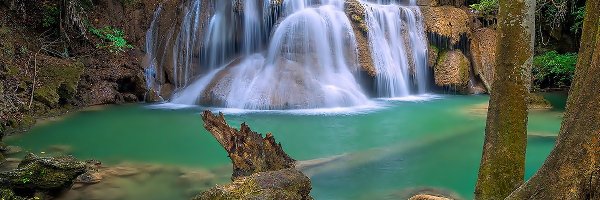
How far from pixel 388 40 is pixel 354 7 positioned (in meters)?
1.66

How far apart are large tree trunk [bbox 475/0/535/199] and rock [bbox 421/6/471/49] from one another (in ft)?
48.7

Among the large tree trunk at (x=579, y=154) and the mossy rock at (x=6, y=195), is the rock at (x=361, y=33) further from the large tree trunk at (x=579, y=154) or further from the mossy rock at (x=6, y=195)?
the large tree trunk at (x=579, y=154)

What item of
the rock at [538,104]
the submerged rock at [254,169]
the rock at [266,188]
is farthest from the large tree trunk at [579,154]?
the rock at [538,104]

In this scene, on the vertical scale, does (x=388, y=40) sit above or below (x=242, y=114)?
above

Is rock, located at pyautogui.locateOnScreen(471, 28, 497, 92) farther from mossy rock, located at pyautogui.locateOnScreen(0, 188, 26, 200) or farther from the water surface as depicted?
mossy rock, located at pyautogui.locateOnScreen(0, 188, 26, 200)

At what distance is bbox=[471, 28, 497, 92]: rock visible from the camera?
18.2m

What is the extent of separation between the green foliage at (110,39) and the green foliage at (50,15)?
98 cm

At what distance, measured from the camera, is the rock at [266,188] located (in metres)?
4.35

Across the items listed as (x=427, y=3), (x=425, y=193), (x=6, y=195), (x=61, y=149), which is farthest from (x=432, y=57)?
(x=6, y=195)

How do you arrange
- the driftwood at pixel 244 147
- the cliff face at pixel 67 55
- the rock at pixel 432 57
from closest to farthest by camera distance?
1. the driftwood at pixel 244 147
2. the cliff face at pixel 67 55
3. the rock at pixel 432 57

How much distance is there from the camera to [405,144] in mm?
9508

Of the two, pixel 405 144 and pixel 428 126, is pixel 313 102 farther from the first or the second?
pixel 405 144

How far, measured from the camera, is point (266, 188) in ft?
14.6

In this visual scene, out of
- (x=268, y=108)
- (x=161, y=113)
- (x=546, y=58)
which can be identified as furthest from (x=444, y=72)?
(x=161, y=113)
